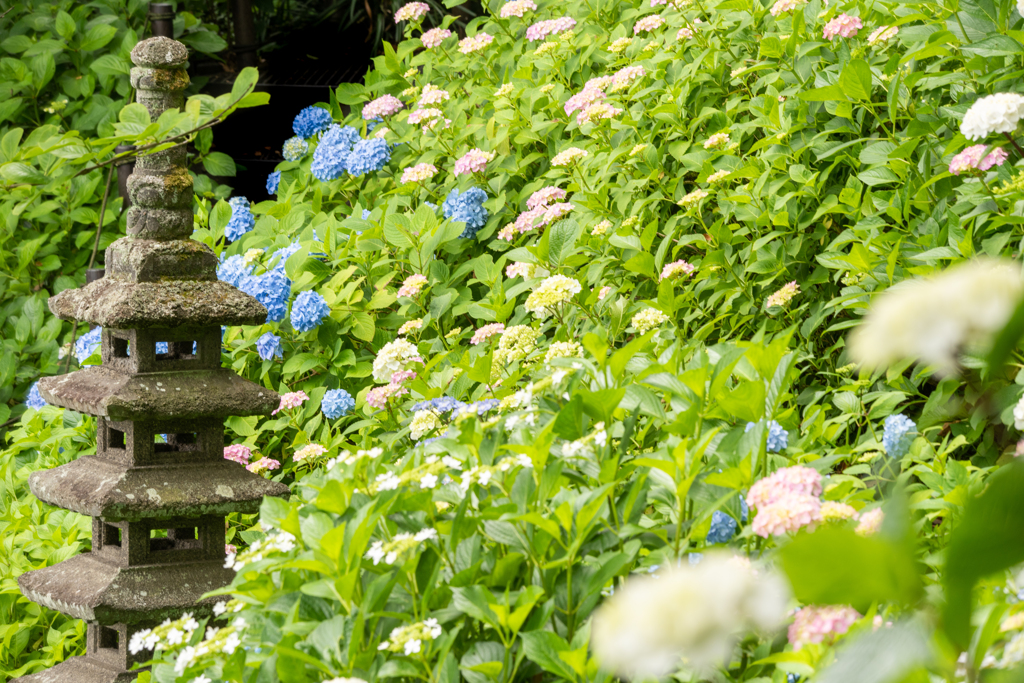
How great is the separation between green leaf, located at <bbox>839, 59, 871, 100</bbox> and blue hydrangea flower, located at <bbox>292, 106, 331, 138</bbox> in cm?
258

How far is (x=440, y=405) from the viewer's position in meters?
2.00

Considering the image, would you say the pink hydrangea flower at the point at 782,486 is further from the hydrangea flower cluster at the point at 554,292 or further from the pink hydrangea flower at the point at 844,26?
the pink hydrangea flower at the point at 844,26

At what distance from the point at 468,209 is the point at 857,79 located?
4.17 feet

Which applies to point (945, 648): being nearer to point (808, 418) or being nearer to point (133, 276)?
point (808, 418)

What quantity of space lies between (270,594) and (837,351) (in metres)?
1.54

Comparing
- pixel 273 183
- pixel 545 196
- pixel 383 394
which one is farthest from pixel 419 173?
pixel 273 183

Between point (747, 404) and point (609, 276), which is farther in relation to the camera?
point (609, 276)

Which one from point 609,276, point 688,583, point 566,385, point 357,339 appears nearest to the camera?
point 688,583

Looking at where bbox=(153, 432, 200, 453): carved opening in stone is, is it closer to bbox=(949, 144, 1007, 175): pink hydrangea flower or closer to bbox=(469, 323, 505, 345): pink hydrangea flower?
bbox=(469, 323, 505, 345): pink hydrangea flower

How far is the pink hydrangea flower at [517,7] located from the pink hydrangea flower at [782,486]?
2.74 metres

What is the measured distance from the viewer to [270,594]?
3.78 ft

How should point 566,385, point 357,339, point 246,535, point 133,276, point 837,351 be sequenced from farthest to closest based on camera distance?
point 357,339 → point 837,351 → point 133,276 → point 246,535 → point 566,385

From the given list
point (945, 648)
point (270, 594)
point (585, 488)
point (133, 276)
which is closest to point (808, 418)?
point (585, 488)

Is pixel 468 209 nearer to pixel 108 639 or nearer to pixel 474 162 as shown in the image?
pixel 474 162
